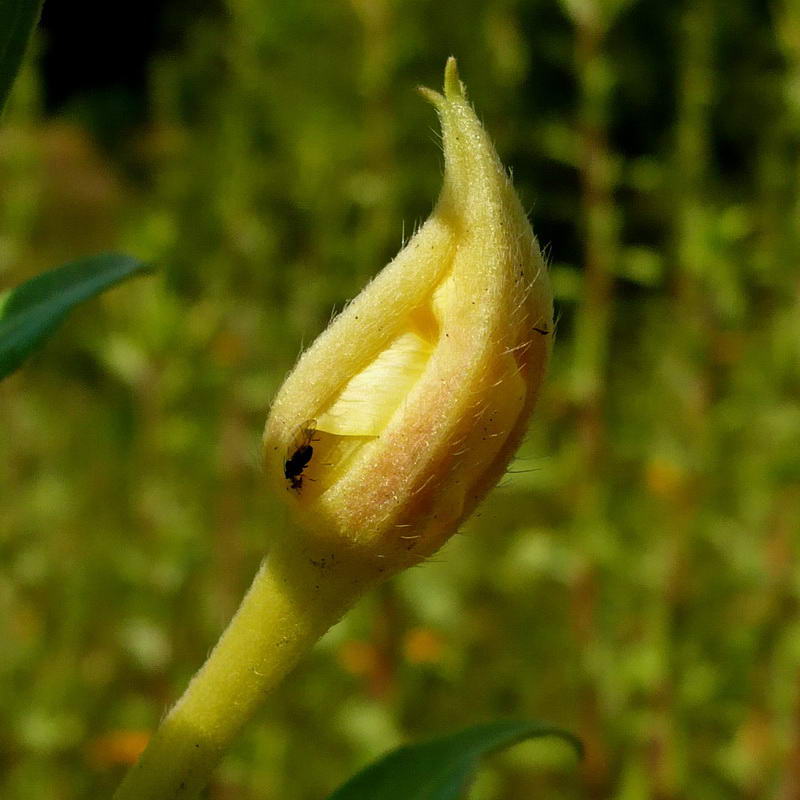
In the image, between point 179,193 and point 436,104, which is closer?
point 436,104

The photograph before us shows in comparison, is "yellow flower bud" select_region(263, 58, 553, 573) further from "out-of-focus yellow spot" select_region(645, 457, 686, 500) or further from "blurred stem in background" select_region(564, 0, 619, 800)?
"out-of-focus yellow spot" select_region(645, 457, 686, 500)

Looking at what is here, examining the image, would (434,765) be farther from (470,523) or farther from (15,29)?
(470,523)

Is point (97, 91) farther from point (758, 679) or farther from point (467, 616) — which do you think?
point (758, 679)

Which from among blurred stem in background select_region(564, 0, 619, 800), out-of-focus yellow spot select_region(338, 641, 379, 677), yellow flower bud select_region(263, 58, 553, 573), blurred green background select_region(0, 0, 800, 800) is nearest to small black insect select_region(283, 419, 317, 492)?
yellow flower bud select_region(263, 58, 553, 573)

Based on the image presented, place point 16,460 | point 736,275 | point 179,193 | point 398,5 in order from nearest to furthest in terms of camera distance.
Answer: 1. point 736,275
2. point 398,5
3. point 16,460
4. point 179,193

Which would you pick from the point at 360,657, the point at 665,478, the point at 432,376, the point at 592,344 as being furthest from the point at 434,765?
the point at 665,478

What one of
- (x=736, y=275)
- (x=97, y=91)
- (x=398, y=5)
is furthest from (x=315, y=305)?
(x=97, y=91)

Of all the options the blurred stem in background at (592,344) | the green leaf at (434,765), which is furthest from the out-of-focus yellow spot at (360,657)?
the green leaf at (434,765)
